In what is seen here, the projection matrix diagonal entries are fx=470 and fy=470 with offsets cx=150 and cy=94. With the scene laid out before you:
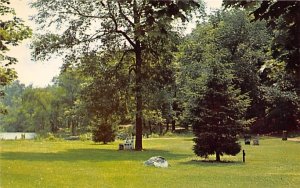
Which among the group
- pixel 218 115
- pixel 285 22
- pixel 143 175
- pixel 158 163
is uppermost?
pixel 285 22

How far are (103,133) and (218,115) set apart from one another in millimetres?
17121

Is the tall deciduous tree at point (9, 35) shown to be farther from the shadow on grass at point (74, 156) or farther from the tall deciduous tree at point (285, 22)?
the tall deciduous tree at point (285, 22)

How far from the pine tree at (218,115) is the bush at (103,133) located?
50.9 feet

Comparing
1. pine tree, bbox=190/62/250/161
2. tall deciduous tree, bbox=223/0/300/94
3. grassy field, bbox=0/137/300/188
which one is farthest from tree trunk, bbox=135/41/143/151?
tall deciduous tree, bbox=223/0/300/94

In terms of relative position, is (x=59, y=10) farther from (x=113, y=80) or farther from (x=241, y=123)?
(x=241, y=123)

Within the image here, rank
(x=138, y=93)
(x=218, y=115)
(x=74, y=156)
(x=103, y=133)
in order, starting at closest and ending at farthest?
(x=218, y=115)
(x=74, y=156)
(x=138, y=93)
(x=103, y=133)

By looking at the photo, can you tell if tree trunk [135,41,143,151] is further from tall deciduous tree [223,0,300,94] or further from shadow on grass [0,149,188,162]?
tall deciduous tree [223,0,300,94]

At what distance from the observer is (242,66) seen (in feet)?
178

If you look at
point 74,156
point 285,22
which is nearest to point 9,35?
point 74,156

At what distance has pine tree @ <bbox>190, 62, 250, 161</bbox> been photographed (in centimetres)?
2033

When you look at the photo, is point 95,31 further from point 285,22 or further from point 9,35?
point 285,22

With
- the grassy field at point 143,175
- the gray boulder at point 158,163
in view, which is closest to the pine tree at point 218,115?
the grassy field at point 143,175

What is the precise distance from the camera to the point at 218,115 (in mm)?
20484

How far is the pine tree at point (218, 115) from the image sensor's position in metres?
20.3
